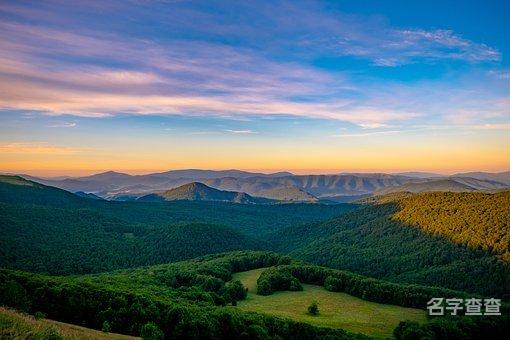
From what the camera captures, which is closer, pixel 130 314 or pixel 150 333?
pixel 150 333

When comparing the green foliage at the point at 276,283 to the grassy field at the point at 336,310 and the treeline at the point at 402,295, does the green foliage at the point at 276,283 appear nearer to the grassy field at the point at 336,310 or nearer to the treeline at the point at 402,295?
the treeline at the point at 402,295

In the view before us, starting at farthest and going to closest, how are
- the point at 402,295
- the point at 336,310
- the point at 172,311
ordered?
the point at 402,295 < the point at 336,310 < the point at 172,311

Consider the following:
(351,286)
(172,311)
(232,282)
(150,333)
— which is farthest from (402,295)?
(150,333)

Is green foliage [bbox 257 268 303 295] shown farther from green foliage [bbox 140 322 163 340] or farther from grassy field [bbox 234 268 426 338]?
green foliage [bbox 140 322 163 340]

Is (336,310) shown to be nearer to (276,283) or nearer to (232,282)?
(276,283)

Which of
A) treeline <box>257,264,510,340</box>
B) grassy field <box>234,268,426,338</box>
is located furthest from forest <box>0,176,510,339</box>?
grassy field <box>234,268,426,338</box>
